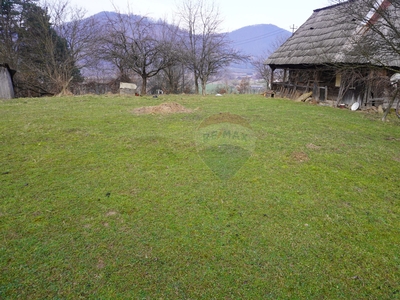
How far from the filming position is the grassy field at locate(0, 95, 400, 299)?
195 centimetres

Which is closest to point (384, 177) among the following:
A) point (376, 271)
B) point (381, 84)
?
point (376, 271)

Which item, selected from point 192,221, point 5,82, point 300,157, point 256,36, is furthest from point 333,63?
point 256,36

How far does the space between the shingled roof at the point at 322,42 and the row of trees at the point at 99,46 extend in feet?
19.3

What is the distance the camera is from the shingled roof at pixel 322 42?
36.5 ft

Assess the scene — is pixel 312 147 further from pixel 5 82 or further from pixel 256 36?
pixel 256 36

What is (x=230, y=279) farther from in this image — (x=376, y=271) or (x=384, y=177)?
(x=384, y=177)

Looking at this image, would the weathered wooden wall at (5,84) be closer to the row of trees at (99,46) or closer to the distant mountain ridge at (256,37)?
the row of trees at (99,46)

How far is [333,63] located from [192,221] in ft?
34.2

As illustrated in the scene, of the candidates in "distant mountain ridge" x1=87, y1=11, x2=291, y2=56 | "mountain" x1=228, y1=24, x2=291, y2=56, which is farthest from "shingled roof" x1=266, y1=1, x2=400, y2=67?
"mountain" x1=228, y1=24, x2=291, y2=56

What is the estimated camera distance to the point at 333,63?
10281mm

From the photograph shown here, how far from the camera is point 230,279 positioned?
200 cm

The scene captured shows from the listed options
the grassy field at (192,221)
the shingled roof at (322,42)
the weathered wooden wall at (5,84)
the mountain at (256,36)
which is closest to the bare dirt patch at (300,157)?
the grassy field at (192,221)

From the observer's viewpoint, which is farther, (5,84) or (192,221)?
(5,84)

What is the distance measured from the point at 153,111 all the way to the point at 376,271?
7441 millimetres
